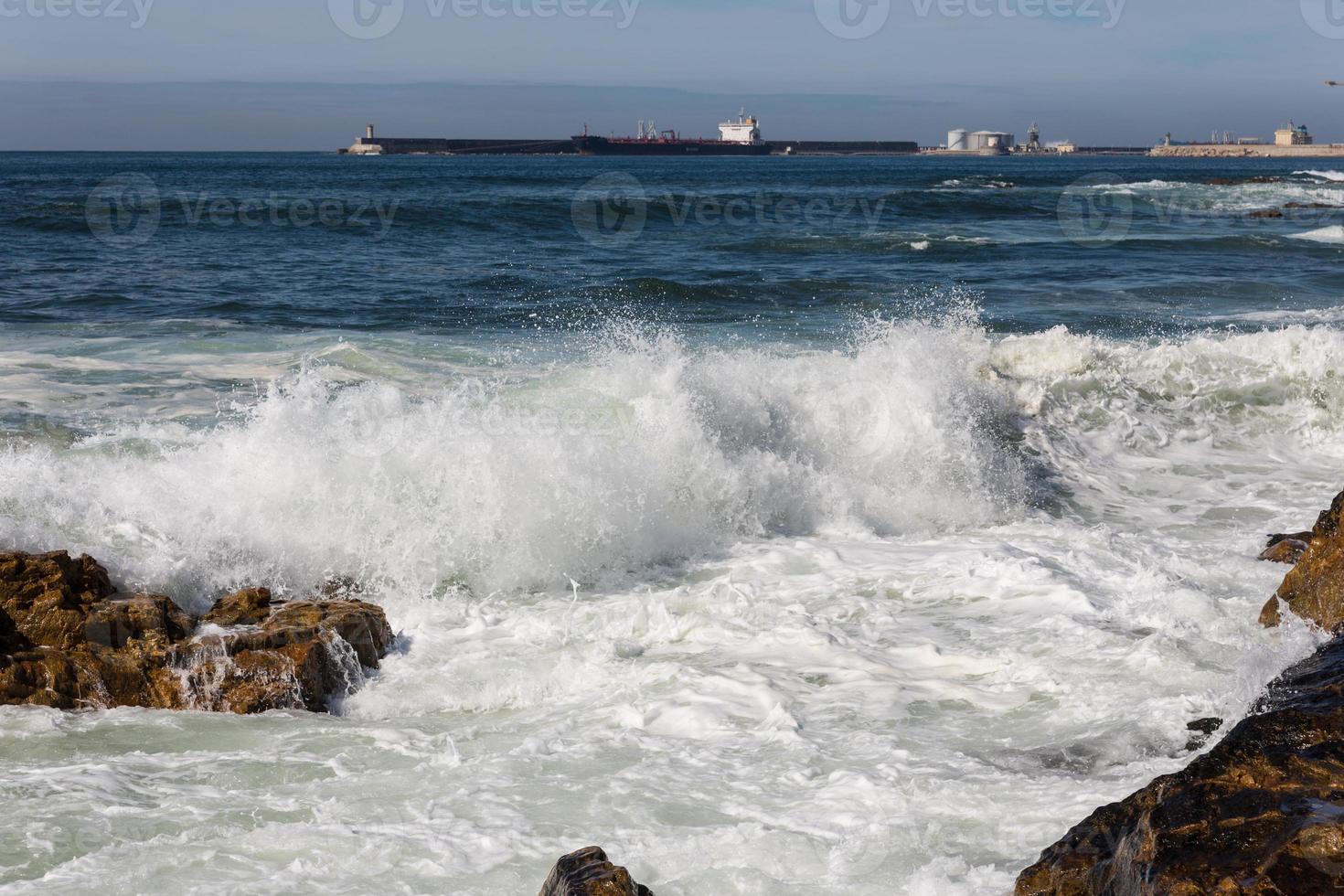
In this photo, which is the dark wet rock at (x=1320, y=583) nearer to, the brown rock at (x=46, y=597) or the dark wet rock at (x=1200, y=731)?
the dark wet rock at (x=1200, y=731)

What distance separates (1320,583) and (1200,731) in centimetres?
125

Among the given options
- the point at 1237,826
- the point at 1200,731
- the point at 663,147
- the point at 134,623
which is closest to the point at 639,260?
the point at 134,623

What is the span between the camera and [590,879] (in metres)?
2.80

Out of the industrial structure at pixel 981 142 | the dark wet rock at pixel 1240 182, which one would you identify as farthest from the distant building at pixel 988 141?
the dark wet rock at pixel 1240 182

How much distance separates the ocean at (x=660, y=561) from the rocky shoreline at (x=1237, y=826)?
0.49m

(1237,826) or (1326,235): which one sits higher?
(1326,235)

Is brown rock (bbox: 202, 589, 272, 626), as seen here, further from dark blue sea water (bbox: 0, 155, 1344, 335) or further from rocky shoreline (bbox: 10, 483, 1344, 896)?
dark blue sea water (bbox: 0, 155, 1344, 335)

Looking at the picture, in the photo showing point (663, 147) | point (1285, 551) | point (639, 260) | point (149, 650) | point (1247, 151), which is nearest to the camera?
point (149, 650)

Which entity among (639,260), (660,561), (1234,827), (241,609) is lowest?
(660,561)

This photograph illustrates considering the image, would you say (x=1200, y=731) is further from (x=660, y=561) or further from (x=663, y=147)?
(x=663, y=147)

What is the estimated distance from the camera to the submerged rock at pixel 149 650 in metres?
4.96

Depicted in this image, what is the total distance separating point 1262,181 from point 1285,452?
50871mm

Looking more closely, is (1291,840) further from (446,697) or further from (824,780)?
(446,697)

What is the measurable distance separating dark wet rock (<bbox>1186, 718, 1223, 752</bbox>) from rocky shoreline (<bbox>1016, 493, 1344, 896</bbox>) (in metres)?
0.75
